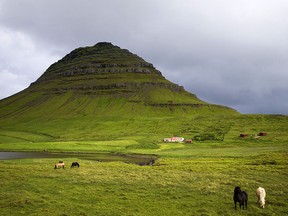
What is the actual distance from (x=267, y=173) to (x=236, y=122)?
135180mm

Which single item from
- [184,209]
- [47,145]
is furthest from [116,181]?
[47,145]

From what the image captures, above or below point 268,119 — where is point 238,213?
below

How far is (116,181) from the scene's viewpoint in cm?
3872

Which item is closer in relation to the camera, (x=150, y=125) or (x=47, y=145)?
(x=47, y=145)

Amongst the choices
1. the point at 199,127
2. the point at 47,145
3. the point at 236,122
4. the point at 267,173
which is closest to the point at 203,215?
the point at 267,173

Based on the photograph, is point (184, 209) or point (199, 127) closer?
point (184, 209)

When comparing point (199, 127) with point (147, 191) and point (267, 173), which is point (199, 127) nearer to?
point (267, 173)

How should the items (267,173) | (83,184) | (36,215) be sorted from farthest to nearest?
(267,173)
(83,184)
(36,215)

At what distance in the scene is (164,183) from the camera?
37.2 metres

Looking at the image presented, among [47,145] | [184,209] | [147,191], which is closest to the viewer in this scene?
[184,209]

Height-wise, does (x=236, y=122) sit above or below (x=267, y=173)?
above

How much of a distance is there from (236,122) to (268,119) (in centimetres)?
1949

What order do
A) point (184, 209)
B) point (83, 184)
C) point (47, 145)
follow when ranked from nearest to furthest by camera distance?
point (184, 209) → point (83, 184) → point (47, 145)

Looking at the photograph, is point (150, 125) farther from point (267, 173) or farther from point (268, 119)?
point (267, 173)
